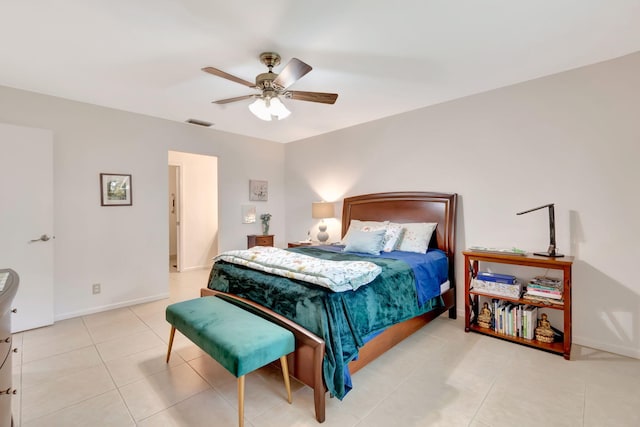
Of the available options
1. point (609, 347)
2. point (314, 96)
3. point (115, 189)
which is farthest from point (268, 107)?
point (609, 347)

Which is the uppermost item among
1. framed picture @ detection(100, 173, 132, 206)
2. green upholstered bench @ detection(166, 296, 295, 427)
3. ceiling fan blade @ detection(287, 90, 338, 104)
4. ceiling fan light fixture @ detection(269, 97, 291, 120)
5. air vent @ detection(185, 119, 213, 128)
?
air vent @ detection(185, 119, 213, 128)

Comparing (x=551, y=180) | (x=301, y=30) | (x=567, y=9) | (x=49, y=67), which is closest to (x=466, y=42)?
(x=567, y=9)

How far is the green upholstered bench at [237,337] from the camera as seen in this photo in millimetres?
1646

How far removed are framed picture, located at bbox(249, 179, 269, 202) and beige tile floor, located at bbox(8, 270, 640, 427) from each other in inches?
112

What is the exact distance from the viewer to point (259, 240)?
5.03 m

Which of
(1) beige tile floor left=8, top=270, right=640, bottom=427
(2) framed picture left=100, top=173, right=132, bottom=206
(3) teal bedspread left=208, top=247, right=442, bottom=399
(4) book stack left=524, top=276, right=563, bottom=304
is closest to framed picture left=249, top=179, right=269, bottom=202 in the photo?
(2) framed picture left=100, top=173, right=132, bottom=206

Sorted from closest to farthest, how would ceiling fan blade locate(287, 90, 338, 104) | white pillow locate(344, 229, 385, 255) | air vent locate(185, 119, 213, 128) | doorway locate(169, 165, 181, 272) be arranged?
ceiling fan blade locate(287, 90, 338, 104) < white pillow locate(344, 229, 385, 255) < air vent locate(185, 119, 213, 128) < doorway locate(169, 165, 181, 272)

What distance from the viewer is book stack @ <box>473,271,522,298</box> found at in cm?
271

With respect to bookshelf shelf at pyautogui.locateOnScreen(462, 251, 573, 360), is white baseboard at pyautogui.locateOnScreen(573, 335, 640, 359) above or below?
below

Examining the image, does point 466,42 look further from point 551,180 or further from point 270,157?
point 270,157

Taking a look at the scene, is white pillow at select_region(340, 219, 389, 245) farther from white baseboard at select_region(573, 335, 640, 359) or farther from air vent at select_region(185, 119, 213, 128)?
air vent at select_region(185, 119, 213, 128)

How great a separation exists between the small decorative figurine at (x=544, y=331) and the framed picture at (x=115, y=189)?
15.4 feet

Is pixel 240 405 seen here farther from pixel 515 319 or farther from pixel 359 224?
pixel 359 224

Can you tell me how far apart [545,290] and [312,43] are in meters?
2.80
